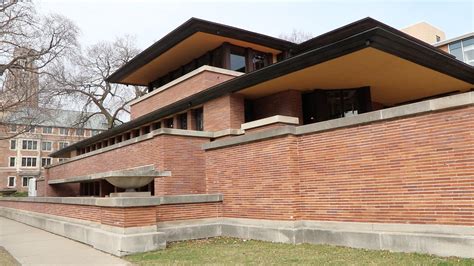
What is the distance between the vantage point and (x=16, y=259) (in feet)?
30.3

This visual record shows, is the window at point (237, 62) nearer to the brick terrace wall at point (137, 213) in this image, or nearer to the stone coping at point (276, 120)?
the stone coping at point (276, 120)

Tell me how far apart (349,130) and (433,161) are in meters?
2.07

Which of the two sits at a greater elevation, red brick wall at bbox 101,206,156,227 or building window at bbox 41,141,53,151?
building window at bbox 41,141,53,151

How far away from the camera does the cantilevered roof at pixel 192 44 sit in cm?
1731

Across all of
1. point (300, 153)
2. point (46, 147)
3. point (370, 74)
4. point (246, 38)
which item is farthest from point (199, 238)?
point (46, 147)

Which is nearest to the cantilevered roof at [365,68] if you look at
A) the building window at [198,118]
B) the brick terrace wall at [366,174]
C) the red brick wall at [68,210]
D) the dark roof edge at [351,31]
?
the dark roof edge at [351,31]

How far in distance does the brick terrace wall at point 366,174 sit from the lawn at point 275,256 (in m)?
0.84

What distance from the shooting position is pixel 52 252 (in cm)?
1012

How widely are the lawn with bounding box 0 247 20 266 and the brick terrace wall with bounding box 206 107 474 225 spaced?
19.0ft

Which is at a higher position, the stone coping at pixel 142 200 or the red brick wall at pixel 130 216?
the stone coping at pixel 142 200

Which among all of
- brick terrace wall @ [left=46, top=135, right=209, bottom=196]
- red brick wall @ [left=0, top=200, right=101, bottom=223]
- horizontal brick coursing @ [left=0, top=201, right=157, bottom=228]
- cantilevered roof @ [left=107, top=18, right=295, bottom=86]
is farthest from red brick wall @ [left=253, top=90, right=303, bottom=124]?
red brick wall @ [left=0, top=200, right=101, bottom=223]

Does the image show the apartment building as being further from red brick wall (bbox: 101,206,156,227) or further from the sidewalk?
red brick wall (bbox: 101,206,156,227)

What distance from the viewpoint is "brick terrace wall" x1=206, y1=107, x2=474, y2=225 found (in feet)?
24.7

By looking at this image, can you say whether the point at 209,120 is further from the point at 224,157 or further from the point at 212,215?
the point at 212,215
